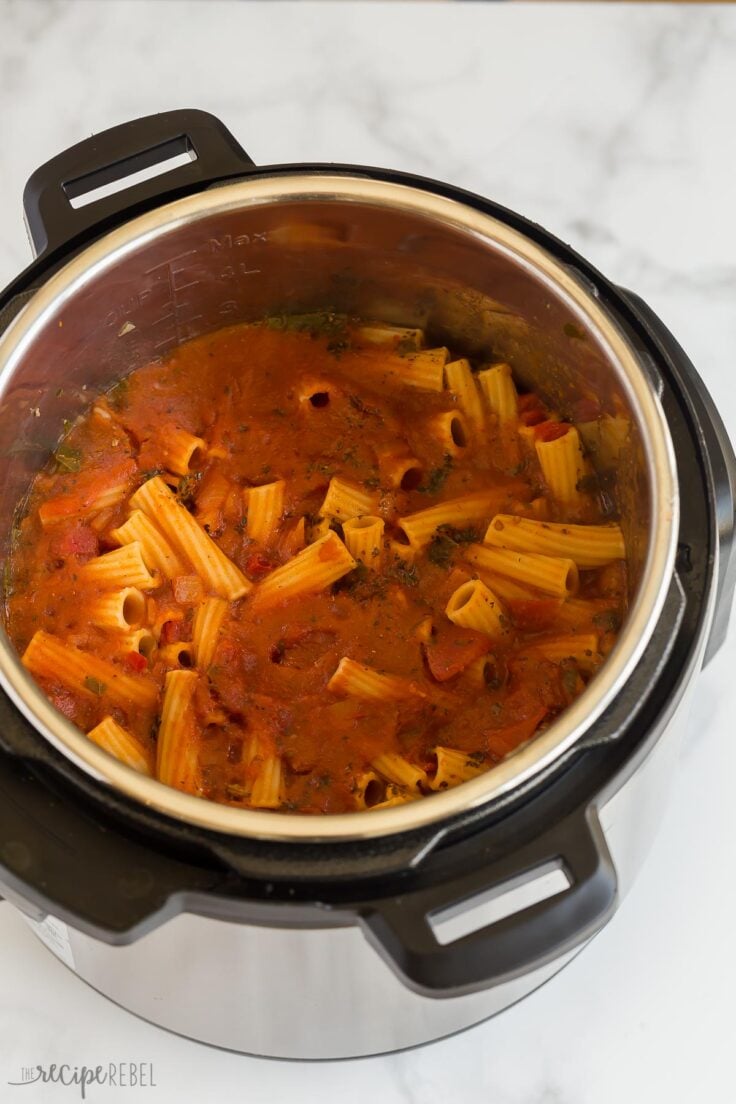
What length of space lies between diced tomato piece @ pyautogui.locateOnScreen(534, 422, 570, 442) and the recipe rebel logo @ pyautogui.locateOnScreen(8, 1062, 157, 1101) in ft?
2.49

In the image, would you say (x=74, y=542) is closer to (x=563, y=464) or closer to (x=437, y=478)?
(x=437, y=478)

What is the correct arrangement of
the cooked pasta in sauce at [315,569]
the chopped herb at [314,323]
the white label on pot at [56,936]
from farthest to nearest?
1. the chopped herb at [314,323]
2. the cooked pasta in sauce at [315,569]
3. the white label on pot at [56,936]

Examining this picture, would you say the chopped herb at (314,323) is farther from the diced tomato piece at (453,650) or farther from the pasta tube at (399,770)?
the pasta tube at (399,770)

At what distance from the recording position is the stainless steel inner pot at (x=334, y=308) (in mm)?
1068

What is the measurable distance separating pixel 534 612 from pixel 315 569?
22 cm

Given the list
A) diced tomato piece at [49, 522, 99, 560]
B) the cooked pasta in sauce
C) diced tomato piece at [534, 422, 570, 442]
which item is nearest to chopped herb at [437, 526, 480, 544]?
the cooked pasta in sauce

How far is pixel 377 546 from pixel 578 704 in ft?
1.40

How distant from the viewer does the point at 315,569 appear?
1.38 metres

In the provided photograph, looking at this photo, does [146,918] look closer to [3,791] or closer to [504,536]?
[3,791]

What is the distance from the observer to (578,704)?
1037 mm

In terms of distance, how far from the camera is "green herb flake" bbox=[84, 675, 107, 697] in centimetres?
131

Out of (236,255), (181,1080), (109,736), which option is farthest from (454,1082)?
(236,255)

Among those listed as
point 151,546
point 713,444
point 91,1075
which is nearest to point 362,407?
point 151,546

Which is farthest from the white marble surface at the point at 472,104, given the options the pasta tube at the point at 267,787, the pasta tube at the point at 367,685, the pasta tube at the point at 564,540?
the pasta tube at the point at 267,787
